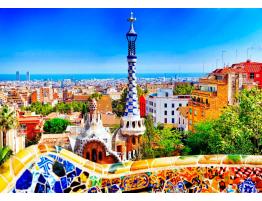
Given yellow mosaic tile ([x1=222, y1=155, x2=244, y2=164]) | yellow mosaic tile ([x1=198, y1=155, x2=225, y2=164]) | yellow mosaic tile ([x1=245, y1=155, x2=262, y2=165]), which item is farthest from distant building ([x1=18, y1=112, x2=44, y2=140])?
yellow mosaic tile ([x1=245, y1=155, x2=262, y2=165])

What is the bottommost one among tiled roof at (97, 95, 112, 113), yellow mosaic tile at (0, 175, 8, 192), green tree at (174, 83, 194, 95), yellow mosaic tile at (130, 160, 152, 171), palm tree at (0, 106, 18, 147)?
yellow mosaic tile at (0, 175, 8, 192)

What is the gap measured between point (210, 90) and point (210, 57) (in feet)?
Result: 1.69

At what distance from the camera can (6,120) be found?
4.80m

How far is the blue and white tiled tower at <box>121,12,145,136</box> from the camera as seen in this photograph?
17.0 ft

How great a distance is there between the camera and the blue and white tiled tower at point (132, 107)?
17.0ft

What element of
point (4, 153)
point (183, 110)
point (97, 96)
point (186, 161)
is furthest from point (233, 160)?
point (4, 153)

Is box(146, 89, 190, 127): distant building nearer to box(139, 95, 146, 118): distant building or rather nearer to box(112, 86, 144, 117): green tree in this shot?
box(139, 95, 146, 118): distant building

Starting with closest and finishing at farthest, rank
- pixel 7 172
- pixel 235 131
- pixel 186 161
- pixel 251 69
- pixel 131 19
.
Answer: pixel 7 172 → pixel 186 161 → pixel 131 19 → pixel 235 131 → pixel 251 69

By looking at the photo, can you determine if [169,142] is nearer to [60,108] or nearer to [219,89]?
[219,89]

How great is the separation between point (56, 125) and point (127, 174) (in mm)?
1809

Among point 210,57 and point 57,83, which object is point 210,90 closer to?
point 210,57

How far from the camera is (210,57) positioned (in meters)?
5.25

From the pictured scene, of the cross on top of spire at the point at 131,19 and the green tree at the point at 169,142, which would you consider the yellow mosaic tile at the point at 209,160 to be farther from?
the cross on top of spire at the point at 131,19

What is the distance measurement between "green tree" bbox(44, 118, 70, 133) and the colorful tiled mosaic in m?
1.45
